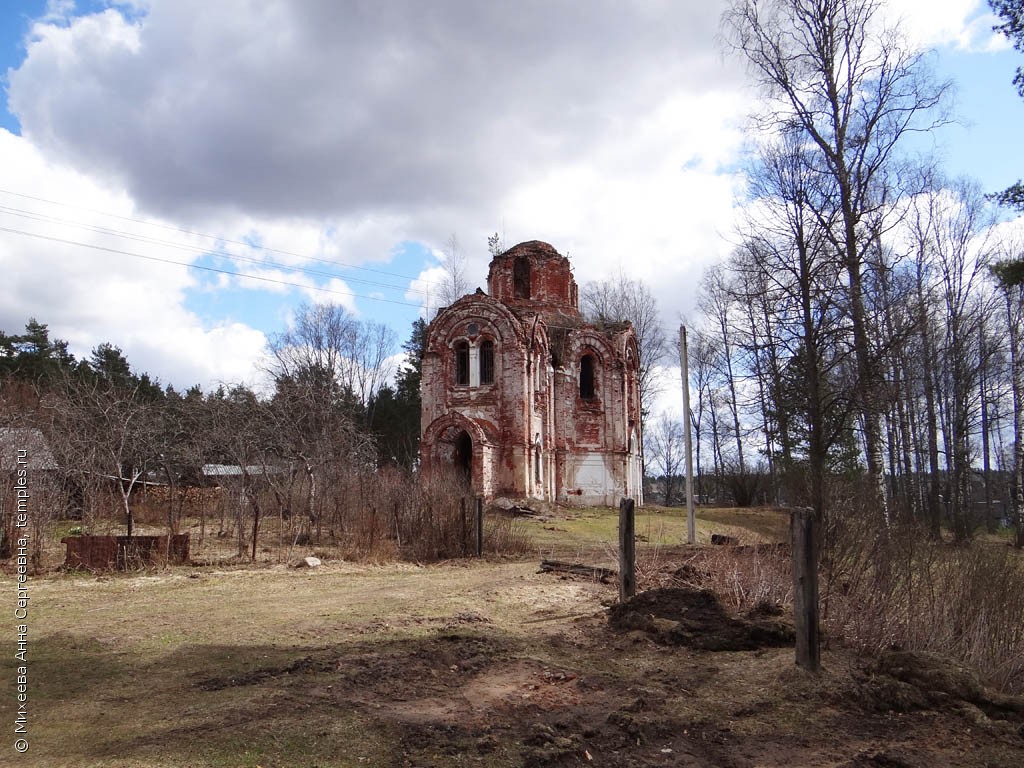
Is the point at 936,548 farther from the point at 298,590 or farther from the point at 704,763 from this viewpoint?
the point at 298,590

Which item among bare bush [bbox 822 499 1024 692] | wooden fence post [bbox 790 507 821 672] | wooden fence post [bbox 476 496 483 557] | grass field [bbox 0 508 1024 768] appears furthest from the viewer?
wooden fence post [bbox 476 496 483 557]

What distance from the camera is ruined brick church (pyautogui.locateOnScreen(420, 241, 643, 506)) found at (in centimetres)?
2856

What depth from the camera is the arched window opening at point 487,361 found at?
97.0 feet

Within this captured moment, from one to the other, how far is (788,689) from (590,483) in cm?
2536

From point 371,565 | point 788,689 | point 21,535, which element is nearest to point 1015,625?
point 788,689

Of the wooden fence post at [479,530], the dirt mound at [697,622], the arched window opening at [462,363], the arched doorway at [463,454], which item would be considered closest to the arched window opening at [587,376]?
the arched window opening at [462,363]

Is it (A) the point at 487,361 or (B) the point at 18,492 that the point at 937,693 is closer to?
(B) the point at 18,492

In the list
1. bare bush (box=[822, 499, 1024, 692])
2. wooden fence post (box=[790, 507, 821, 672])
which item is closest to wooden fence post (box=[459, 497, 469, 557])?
bare bush (box=[822, 499, 1024, 692])

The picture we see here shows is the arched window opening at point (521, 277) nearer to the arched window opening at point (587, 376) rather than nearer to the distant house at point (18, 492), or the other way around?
the arched window opening at point (587, 376)

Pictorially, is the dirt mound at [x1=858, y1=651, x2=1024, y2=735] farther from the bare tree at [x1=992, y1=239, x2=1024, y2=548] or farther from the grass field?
the bare tree at [x1=992, y1=239, x2=1024, y2=548]

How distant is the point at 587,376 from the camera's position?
32.9 m

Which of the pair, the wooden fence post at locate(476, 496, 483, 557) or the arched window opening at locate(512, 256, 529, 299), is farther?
the arched window opening at locate(512, 256, 529, 299)

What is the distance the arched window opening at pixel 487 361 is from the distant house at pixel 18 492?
17148 mm

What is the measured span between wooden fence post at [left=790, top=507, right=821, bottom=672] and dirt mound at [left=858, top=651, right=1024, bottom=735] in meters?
0.47
